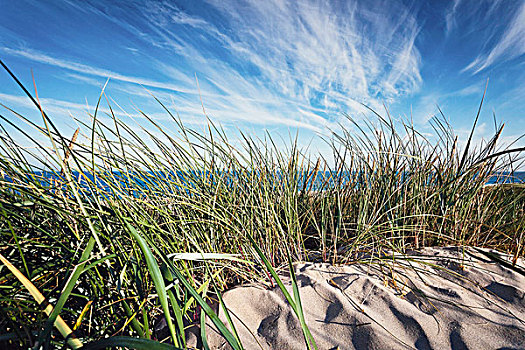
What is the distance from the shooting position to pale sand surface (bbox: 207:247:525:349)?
44.7 inches

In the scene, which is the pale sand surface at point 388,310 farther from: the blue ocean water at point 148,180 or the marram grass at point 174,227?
the blue ocean water at point 148,180

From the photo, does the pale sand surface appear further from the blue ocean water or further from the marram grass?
the blue ocean water

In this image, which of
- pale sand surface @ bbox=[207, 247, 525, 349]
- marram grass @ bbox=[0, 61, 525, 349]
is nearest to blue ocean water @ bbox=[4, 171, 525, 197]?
marram grass @ bbox=[0, 61, 525, 349]

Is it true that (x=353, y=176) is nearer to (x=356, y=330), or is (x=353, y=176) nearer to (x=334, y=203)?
(x=334, y=203)

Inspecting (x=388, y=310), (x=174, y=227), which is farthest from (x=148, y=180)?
(x=388, y=310)

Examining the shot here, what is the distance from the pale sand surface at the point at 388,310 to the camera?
1.13m

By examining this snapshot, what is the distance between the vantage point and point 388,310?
4.19 feet

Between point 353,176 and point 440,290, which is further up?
point 353,176

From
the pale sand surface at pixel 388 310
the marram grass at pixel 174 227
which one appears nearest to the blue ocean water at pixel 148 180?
the marram grass at pixel 174 227

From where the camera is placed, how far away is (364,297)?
135cm

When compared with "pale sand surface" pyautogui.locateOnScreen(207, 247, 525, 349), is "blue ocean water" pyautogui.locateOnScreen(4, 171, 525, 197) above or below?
above

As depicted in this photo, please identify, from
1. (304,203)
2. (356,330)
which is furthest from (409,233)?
(356,330)

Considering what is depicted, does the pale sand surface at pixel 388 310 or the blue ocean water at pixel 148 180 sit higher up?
the blue ocean water at pixel 148 180

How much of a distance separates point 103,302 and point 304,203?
1.58 m
